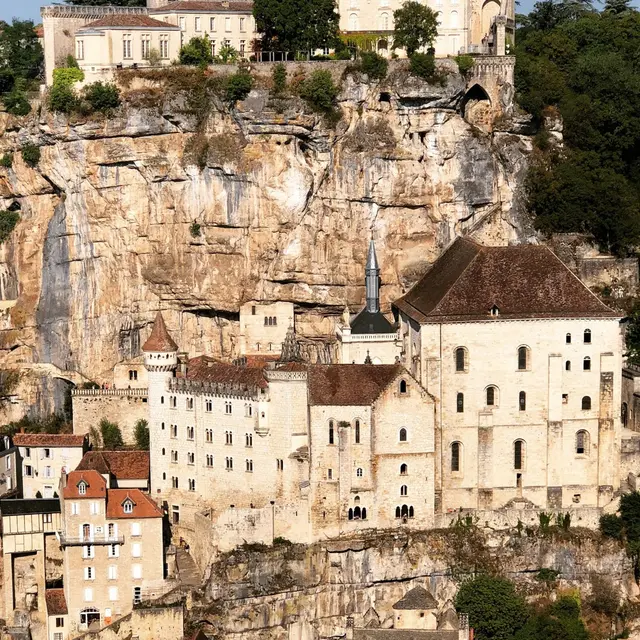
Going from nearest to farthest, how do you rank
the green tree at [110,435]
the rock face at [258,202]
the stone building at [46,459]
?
the stone building at [46,459] → the green tree at [110,435] → the rock face at [258,202]

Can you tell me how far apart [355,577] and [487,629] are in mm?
7135

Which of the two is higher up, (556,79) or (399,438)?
(556,79)

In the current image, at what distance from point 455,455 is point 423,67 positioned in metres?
22.8

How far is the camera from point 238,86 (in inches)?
4375

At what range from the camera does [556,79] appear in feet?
393

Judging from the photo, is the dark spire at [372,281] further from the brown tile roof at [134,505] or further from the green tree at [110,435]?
the brown tile roof at [134,505]

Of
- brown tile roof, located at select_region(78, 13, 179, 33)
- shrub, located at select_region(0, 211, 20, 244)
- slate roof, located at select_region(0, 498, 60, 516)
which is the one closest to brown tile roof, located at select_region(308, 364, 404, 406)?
slate roof, located at select_region(0, 498, 60, 516)

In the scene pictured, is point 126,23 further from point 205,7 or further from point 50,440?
point 50,440

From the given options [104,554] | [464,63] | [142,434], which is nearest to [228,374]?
[142,434]

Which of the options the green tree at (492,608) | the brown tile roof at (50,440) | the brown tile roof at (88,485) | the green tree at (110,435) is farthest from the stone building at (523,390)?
the brown tile roof at (50,440)

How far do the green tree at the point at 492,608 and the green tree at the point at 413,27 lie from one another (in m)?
31.7

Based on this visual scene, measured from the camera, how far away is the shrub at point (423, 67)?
366ft

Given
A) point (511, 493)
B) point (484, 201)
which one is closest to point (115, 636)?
point (511, 493)

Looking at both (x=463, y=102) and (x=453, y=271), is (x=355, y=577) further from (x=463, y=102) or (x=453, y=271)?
(x=463, y=102)
